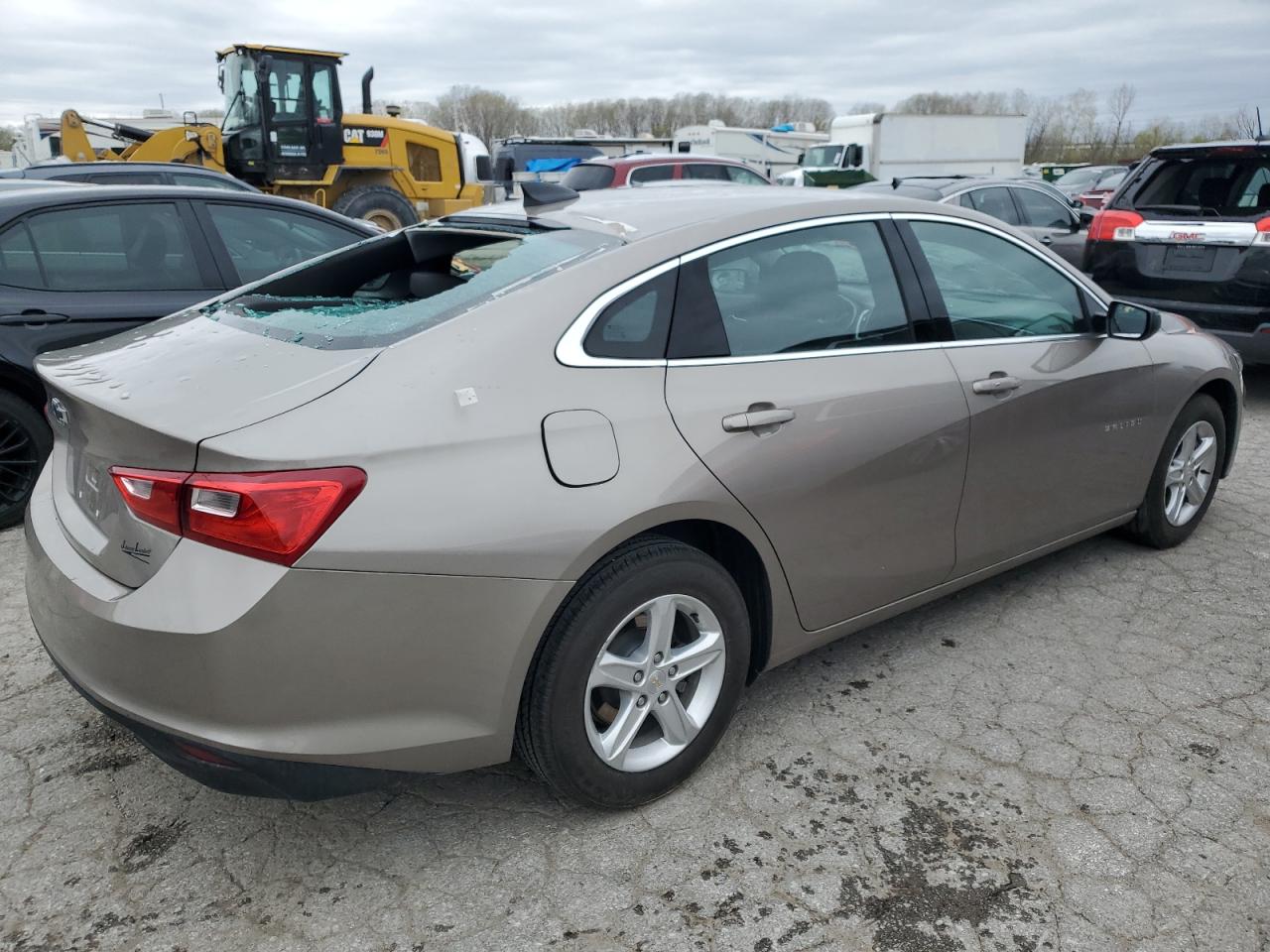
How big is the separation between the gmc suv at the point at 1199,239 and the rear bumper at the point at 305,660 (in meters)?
5.96

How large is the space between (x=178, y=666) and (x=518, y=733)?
0.78 metres

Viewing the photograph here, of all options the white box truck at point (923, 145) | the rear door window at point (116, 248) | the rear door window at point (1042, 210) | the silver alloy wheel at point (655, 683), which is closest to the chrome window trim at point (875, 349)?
the silver alloy wheel at point (655, 683)

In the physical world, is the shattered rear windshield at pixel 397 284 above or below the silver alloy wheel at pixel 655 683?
above

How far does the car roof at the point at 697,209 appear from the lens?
9.32ft

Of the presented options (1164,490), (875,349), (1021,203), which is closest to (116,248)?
(875,349)

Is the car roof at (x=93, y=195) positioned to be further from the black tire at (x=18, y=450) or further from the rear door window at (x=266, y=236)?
the black tire at (x=18, y=450)

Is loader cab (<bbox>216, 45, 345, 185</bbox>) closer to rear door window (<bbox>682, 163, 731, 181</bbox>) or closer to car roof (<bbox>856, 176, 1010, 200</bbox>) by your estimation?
rear door window (<bbox>682, 163, 731, 181</bbox>)

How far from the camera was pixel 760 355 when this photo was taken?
280cm

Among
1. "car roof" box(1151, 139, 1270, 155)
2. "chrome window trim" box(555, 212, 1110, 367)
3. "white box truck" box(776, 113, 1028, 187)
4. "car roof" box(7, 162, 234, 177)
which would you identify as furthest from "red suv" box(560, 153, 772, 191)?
"white box truck" box(776, 113, 1028, 187)

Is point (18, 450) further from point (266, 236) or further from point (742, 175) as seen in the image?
point (742, 175)

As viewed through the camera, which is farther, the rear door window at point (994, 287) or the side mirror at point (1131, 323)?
the side mirror at point (1131, 323)

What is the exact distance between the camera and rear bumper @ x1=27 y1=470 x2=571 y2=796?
80.8 inches

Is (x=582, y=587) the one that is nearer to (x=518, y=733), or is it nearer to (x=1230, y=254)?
(x=518, y=733)

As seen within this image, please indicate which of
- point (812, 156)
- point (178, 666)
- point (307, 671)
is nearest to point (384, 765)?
point (307, 671)
